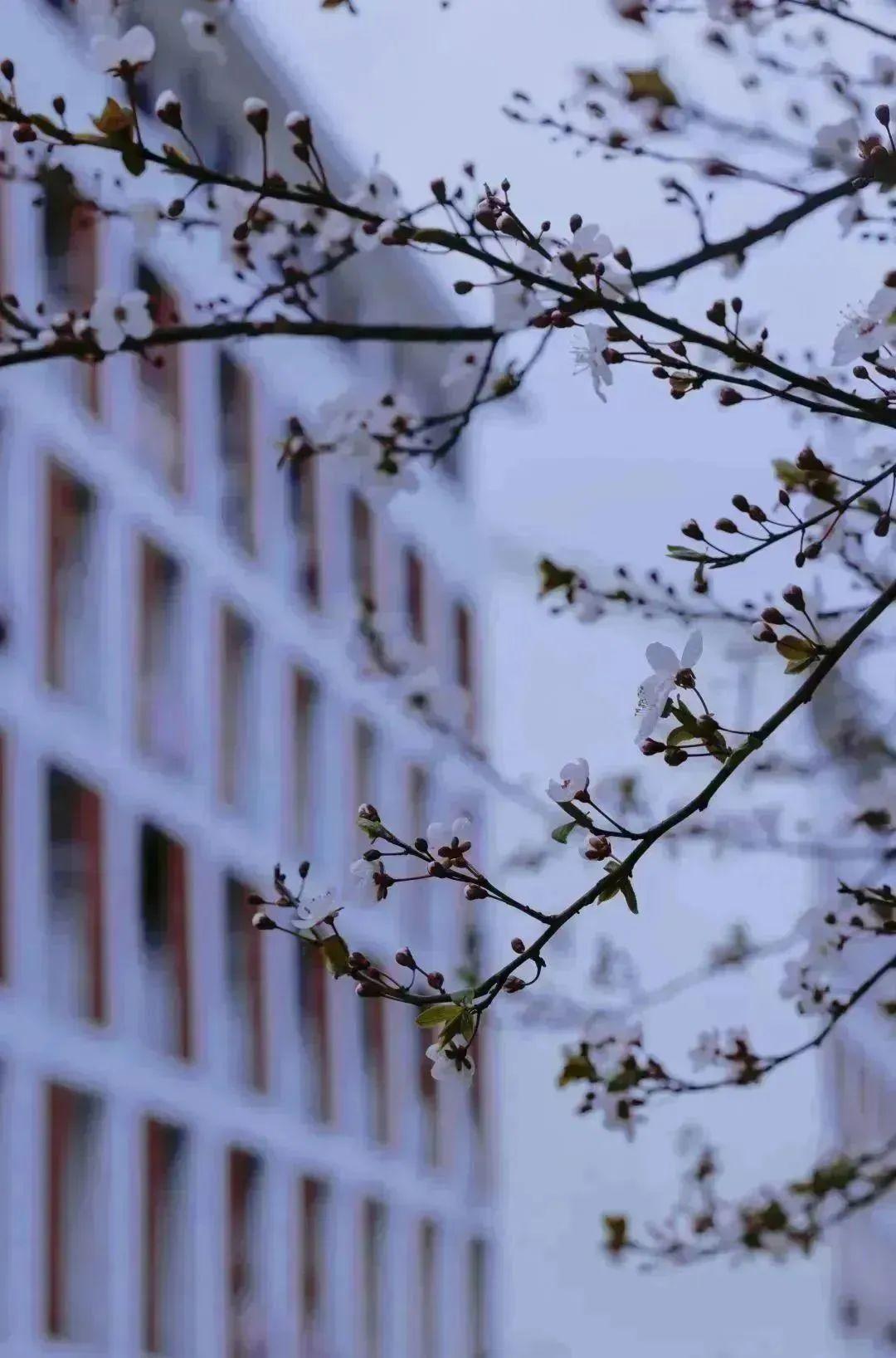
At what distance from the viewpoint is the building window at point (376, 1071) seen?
63.6ft

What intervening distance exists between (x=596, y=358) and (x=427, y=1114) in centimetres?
1943

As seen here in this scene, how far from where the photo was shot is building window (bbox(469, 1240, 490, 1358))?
846 inches

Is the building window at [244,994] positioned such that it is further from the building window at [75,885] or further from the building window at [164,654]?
the building window at [75,885]

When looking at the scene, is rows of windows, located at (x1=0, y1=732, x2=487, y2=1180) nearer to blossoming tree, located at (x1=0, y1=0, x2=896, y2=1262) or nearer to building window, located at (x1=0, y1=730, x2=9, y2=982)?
building window, located at (x1=0, y1=730, x2=9, y2=982)

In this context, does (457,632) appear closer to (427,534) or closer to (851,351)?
(427,534)

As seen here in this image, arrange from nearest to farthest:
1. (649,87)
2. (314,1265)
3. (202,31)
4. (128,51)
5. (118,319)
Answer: (128,51) < (118,319) < (202,31) < (649,87) < (314,1265)

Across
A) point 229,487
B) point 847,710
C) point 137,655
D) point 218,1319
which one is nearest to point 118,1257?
point 218,1319

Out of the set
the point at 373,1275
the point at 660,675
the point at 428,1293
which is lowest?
the point at 660,675

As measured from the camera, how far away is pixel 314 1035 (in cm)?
1828

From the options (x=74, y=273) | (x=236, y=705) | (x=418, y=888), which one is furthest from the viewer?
(x=418, y=888)

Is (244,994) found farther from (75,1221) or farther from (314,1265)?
(75,1221)

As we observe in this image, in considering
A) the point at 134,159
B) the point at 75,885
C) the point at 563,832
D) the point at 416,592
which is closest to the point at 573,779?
the point at 563,832

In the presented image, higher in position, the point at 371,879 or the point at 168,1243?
the point at 168,1243

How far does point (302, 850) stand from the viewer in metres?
18.5
